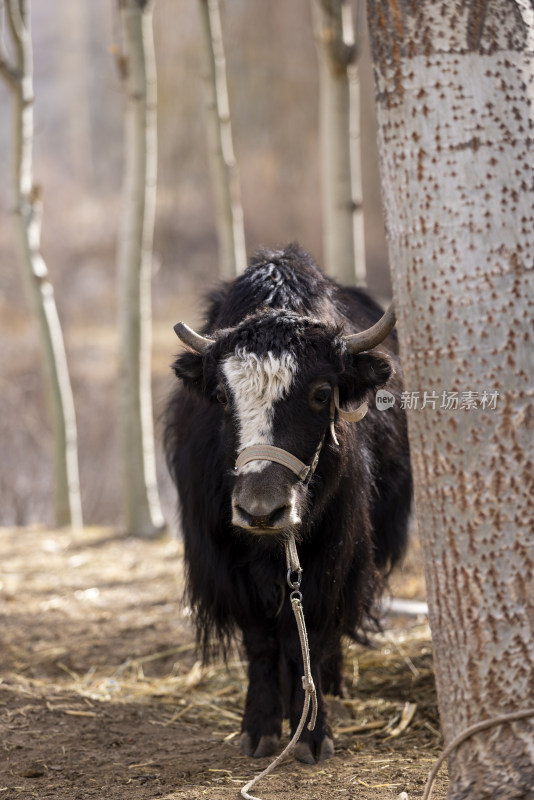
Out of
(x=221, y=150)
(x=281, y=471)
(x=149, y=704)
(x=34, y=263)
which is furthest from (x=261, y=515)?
(x=34, y=263)

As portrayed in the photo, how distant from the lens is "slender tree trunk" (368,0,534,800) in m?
2.59

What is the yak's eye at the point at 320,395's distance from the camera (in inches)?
139

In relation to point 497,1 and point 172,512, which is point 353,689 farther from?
point 172,512

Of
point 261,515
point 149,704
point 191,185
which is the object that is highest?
point 191,185

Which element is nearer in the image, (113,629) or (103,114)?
(113,629)

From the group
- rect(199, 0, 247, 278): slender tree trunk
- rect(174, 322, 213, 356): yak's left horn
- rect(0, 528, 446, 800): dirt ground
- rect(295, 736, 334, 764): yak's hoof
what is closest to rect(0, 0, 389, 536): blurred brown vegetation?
rect(199, 0, 247, 278): slender tree trunk

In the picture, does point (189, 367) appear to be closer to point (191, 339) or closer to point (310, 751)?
point (191, 339)

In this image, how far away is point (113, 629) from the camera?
577 centimetres

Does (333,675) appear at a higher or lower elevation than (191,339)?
lower

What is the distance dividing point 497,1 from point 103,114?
32992mm

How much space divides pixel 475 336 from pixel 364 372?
110 centimetres

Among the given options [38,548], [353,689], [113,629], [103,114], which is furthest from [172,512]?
[103,114]

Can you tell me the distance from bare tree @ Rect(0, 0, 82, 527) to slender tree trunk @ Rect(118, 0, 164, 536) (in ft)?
2.40

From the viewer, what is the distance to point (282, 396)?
346cm
